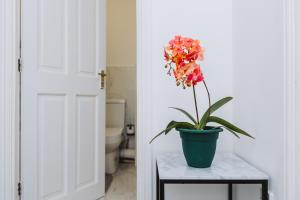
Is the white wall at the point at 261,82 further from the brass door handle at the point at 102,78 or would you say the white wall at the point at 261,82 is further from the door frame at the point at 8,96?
the door frame at the point at 8,96

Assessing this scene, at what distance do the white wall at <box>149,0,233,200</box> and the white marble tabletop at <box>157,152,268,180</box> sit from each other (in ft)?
0.68

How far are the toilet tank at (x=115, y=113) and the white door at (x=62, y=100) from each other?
886 mm

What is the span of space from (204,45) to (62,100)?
3.12 feet

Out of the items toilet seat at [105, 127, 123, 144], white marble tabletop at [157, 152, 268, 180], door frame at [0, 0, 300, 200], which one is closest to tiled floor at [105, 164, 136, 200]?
toilet seat at [105, 127, 123, 144]

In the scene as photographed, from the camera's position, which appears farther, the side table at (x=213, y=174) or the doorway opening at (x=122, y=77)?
the doorway opening at (x=122, y=77)

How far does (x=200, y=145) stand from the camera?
95cm

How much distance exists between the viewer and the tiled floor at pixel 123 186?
1854 millimetres

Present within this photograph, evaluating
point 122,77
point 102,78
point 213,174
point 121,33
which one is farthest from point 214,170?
point 121,33

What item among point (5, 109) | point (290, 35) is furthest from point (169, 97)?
point (5, 109)

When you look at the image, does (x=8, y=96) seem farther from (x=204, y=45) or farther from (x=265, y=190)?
(x=265, y=190)

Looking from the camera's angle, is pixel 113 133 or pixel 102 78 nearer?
pixel 102 78

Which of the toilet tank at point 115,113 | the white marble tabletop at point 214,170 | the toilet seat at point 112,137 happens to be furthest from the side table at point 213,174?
the toilet tank at point 115,113

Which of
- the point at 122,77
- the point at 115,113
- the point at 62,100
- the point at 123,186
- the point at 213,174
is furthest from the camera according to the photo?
the point at 122,77

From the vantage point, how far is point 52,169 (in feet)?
4.72
